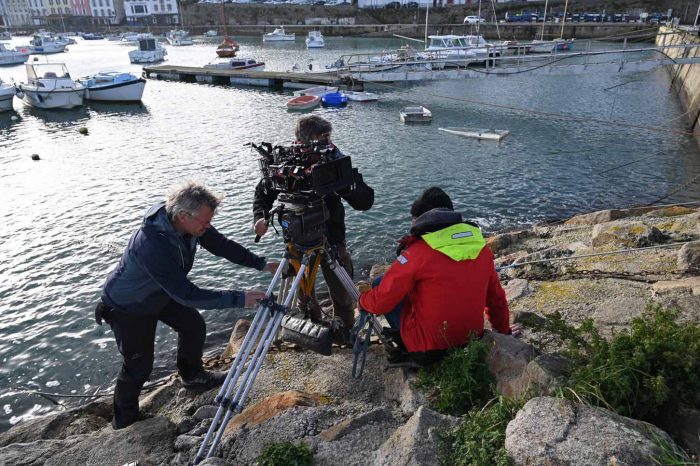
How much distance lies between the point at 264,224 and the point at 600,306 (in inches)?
164

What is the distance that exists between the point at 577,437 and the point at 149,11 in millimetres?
157226

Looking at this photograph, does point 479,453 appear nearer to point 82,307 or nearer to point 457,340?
point 457,340

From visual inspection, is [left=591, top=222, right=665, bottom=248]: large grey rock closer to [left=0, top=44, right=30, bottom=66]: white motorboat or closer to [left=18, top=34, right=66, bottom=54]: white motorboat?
[left=0, top=44, right=30, bottom=66]: white motorboat

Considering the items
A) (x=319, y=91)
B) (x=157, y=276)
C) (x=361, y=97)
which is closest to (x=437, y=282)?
(x=157, y=276)

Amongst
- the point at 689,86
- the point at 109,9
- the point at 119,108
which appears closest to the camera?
the point at 689,86

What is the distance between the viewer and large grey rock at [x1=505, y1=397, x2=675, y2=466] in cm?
250

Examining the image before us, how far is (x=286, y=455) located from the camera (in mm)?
3115

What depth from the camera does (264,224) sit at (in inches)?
176

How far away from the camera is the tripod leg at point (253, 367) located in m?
3.47

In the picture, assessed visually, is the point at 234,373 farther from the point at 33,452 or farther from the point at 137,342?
the point at 33,452

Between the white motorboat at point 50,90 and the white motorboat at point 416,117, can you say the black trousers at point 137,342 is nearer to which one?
the white motorboat at point 416,117

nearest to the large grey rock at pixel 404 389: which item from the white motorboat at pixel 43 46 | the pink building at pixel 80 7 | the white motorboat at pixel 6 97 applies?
the white motorboat at pixel 6 97

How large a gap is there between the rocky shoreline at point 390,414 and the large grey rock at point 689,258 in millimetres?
20

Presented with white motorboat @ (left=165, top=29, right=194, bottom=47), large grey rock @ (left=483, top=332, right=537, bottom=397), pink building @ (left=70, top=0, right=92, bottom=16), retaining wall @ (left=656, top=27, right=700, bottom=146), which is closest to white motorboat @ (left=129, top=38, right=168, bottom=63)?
white motorboat @ (left=165, top=29, right=194, bottom=47)
